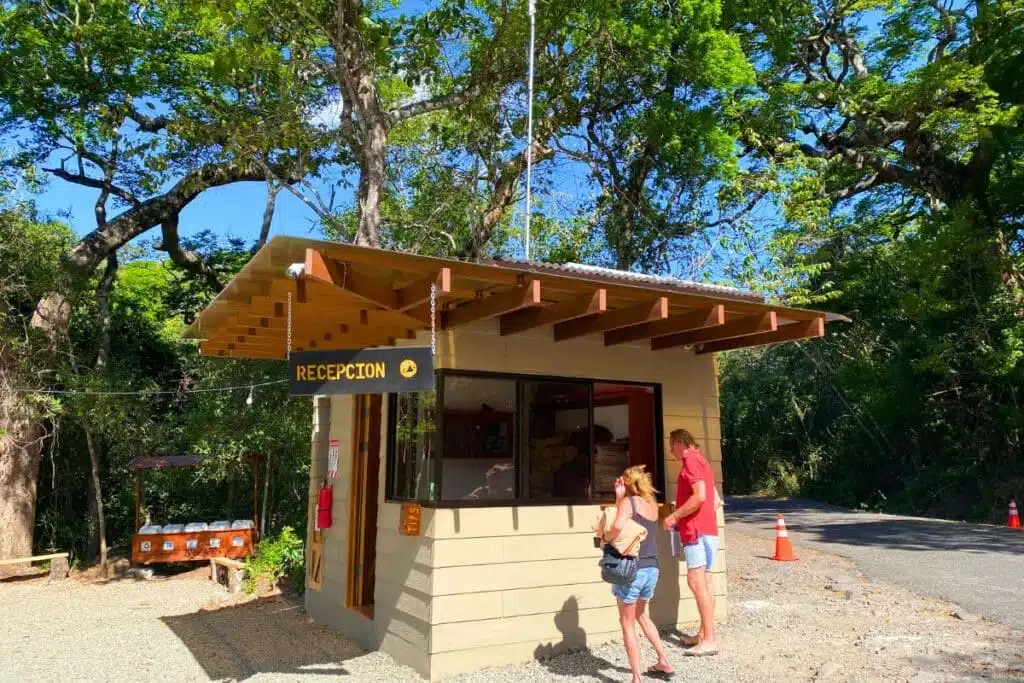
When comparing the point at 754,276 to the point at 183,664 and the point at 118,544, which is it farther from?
the point at 118,544

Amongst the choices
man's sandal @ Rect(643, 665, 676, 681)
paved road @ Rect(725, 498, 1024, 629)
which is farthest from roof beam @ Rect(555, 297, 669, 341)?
paved road @ Rect(725, 498, 1024, 629)

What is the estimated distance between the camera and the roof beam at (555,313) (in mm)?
4832

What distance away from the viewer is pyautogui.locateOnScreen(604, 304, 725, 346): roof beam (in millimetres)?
5371

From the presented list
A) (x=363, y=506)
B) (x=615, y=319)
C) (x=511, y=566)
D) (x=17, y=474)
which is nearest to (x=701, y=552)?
(x=511, y=566)

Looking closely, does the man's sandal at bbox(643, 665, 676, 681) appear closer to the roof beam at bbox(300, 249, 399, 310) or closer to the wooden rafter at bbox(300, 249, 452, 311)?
the wooden rafter at bbox(300, 249, 452, 311)

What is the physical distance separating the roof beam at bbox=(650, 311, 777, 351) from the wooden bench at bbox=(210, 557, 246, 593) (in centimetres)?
665

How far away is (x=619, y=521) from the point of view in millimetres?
4641

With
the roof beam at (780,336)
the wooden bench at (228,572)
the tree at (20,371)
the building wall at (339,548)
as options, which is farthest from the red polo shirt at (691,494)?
the tree at (20,371)

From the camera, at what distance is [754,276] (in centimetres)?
1352

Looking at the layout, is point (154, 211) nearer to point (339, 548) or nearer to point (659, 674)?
point (339, 548)

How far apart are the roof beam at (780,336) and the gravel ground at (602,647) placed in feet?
7.89

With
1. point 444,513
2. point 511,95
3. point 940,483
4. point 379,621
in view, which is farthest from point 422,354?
point 940,483

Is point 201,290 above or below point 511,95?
below

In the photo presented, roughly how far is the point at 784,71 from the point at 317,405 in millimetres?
15205
